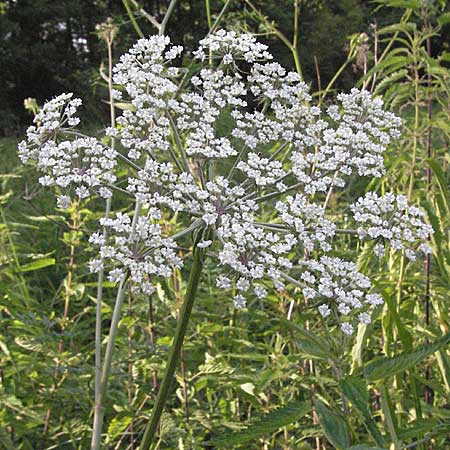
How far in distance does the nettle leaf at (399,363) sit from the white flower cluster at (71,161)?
0.69m

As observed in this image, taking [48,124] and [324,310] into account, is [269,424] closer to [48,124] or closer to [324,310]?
[324,310]

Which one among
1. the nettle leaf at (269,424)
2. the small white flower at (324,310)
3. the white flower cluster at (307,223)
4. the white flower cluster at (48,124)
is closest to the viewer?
the nettle leaf at (269,424)

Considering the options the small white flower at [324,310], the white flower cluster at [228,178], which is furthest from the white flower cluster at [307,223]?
the small white flower at [324,310]

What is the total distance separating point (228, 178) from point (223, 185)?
0.14m

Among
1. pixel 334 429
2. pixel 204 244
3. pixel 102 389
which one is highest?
pixel 204 244

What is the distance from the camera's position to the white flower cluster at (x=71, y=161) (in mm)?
1453

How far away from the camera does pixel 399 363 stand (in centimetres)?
124

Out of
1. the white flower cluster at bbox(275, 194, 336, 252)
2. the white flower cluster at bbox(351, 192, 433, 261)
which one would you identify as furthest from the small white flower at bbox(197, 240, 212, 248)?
the white flower cluster at bbox(351, 192, 433, 261)

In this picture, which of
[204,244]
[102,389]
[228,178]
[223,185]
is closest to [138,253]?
[204,244]

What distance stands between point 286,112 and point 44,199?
5.67 meters

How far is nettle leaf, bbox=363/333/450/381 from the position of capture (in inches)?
47.8

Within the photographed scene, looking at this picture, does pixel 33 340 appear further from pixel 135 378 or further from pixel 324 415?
pixel 324 415

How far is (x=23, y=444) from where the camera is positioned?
2.49 meters

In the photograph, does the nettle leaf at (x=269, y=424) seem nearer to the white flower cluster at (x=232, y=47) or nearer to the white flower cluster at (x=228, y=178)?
the white flower cluster at (x=228, y=178)
